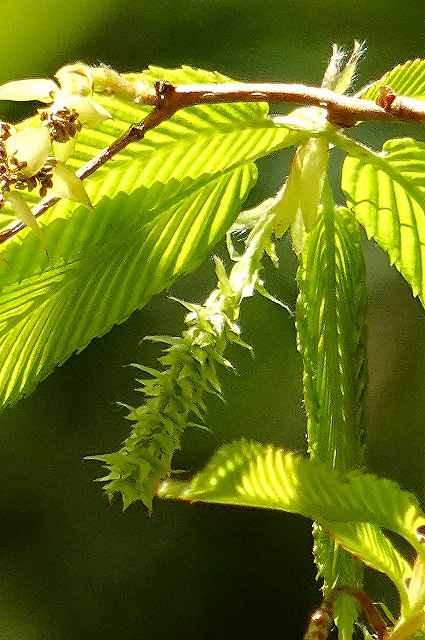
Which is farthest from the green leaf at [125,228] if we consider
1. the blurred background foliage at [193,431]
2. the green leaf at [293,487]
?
the blurred background foliage at [193,431]

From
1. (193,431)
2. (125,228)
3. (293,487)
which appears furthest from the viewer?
(193,431)

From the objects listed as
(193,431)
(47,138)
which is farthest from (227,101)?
(193,431)

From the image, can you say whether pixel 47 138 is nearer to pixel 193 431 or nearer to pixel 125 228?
pixel 125 228

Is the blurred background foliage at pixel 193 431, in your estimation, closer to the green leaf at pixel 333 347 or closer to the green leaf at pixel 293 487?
the green leaf at pixel 333 347

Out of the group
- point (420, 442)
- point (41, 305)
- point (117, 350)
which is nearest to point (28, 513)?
point (117, 350)

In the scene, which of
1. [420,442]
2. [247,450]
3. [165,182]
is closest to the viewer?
[247,450]

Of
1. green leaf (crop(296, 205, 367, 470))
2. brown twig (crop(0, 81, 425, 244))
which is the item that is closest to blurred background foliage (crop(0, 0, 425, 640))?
green leaf (crop(296, 205, 367, 470))

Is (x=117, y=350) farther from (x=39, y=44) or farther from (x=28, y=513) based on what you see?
(x=39, y=44)
